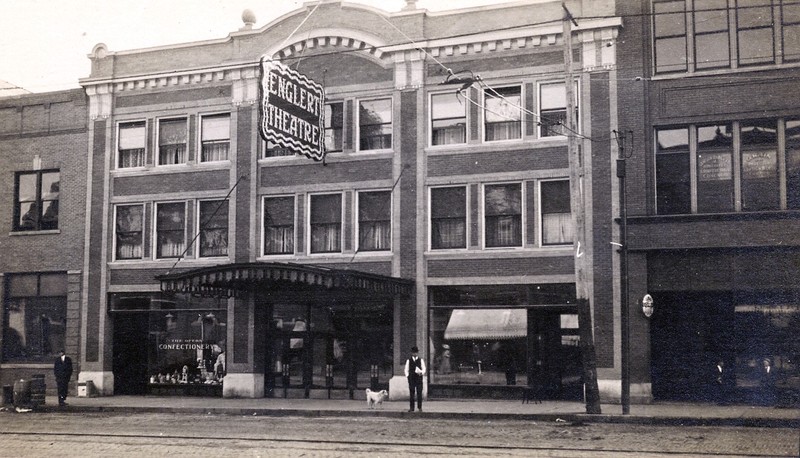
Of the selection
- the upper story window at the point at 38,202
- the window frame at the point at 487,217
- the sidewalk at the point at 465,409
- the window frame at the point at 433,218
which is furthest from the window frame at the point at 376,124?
the upper story window at the point at 38,202

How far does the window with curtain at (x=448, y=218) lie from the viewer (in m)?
24.9

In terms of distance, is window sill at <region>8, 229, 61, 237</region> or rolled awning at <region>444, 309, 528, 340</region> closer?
rolled awning at <region>444, 309, 528, 340</region>

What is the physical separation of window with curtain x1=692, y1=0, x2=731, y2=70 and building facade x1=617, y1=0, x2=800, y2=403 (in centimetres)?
3

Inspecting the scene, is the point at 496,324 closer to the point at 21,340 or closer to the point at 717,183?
the point at 717,183

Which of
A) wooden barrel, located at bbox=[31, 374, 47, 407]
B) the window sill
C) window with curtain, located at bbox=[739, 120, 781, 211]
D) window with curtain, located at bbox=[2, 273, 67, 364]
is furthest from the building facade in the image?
the window sill

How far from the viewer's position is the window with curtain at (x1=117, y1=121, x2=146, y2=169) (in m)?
28.9

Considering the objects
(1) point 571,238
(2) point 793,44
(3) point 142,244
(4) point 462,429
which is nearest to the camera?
(4) point 462,429

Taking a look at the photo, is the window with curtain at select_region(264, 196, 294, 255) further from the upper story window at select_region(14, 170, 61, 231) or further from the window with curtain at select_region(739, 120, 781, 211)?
the window with curtain at select_region(739, 120, 781, 211)

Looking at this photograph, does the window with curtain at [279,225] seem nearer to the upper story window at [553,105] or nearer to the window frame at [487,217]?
the window frame at [487,217]

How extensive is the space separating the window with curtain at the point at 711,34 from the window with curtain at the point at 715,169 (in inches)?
70.4

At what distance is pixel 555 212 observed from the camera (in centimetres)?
2395

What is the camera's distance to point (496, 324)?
79.2 ft

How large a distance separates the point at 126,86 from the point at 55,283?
7381mm

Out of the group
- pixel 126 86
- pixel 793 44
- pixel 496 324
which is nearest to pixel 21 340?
pixel 126 86
